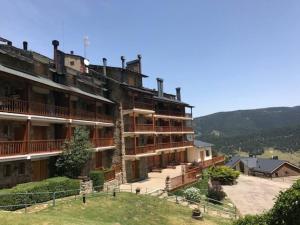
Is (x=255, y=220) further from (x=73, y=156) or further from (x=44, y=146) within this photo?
(x=44, y=146)

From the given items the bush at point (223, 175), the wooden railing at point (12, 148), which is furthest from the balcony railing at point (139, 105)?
the wooden railing at point (12, 148)

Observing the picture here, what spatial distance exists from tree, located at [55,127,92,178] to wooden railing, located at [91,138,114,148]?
4.86 meters

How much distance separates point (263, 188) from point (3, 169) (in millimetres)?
34814

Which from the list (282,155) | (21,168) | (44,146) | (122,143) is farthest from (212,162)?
(282,155)

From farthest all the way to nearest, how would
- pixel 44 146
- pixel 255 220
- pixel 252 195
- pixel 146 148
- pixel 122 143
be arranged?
1. pixel 146 148
2. pixel 122 143
3. pixel 252 195
4. pixel 44 146
5. pixel 255 220

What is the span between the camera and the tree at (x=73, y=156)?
29312 millimetres

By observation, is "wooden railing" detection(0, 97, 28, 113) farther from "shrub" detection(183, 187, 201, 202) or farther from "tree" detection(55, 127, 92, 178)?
"shrub" detection(183, 187, 201, 202)

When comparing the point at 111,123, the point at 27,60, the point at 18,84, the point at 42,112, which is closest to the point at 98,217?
the point at 42,112

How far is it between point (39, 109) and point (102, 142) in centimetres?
1149

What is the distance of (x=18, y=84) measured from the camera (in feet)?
87.5

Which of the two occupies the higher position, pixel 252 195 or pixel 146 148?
pixel 146 148

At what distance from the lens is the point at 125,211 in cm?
2531

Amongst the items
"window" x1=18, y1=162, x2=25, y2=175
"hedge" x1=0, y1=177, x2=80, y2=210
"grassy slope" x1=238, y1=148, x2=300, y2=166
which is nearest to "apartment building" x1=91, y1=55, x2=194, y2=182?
"hedge" x1=0, y1=177, x2=80, y2=210

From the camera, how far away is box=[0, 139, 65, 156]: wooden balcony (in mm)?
22922
